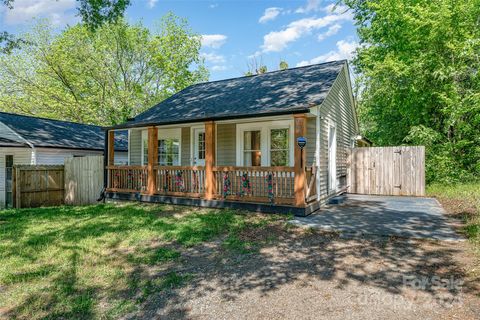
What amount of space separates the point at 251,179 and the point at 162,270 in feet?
13.9

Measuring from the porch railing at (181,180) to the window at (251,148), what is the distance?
1617mm

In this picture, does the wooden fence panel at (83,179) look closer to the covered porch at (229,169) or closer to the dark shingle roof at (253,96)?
the covered porch at (229,169)

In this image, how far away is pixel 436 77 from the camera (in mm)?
12039

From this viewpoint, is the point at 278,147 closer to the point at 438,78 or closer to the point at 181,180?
the point at 181,180

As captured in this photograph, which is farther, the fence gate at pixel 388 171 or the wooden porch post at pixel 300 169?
the fence gate at pixel 388 171

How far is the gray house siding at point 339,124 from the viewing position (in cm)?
891

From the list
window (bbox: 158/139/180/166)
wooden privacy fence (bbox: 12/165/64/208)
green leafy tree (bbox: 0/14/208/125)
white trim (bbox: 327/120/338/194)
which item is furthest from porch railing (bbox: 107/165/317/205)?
green leafy tree (bbox: 0/14/208/125)

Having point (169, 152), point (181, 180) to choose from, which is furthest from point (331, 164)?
point (169, 152)

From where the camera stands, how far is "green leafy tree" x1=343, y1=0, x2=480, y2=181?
449 inches

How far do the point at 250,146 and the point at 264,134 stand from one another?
0.70 meters

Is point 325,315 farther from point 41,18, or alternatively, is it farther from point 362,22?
point 41,18

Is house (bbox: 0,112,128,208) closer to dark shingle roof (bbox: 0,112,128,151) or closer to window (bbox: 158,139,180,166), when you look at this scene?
Answer: dark shingle roof (bbox: 0,112,128,151)

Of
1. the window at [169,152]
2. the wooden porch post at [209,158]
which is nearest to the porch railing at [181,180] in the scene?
the wooden porch post at [209,158]

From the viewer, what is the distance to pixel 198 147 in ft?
35.1
